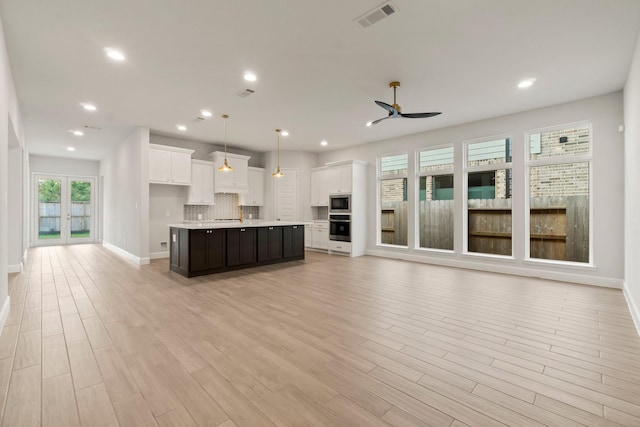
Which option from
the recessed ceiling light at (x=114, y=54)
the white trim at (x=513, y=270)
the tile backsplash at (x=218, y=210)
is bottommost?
the white trim at (x=513, y=270)

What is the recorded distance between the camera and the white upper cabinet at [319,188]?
8.73 m

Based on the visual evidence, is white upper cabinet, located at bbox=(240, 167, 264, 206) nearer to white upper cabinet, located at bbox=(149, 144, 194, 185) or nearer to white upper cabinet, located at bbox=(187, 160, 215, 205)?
white upper cabinet, located at bbox=(187, 160, 215, 205)

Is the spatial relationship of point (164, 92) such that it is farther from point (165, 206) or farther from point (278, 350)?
point (278, 350)

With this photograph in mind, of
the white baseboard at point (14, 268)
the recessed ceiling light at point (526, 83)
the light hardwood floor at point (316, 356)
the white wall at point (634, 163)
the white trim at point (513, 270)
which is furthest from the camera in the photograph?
the white baseboard at point (14, 268)

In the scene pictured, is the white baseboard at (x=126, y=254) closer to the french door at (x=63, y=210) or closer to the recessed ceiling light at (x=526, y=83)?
the french door at (x=63, y=210)

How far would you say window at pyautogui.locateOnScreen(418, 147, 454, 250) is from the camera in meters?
6.74

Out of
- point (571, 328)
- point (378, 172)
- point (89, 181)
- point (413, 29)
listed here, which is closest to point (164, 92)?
point (413, 29)

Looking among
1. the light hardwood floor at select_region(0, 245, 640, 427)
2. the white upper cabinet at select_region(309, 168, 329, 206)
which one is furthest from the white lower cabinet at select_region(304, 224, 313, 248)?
the light hardwood floor at select_region(0, 245, 640, 427)

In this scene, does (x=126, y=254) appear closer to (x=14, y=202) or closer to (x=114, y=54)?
(x=14, y=202)

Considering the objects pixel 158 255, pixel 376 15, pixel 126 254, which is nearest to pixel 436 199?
pixel 376 15

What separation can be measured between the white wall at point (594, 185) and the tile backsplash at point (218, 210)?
16.1 ft

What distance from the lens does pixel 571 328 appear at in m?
3.04

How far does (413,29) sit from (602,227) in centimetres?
458

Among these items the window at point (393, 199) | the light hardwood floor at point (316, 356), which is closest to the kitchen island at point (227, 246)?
the light hardwood floor at point (316, 356)
